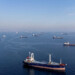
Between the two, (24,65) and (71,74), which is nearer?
(71,74)

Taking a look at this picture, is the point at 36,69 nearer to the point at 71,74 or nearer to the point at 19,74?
the point at 19,74

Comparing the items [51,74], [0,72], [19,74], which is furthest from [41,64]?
[0,72]

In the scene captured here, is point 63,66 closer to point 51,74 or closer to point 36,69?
point 51,74

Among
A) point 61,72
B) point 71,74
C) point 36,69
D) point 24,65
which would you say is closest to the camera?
point 71,74

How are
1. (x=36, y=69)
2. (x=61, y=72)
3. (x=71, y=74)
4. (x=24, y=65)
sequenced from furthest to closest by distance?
(x=24, y=65) < (x=36, y=69) < (x=61, y=72) < (x=71, y=74)

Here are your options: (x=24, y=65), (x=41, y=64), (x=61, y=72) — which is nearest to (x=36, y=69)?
(x=41, y=64)

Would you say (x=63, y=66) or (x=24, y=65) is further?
(x=24, y=65)

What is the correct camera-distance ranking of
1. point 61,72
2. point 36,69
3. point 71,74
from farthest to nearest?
1. point 36,69
2. point 61,72
3. point 71,74

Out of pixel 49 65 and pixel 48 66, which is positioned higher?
pixel 49 65
